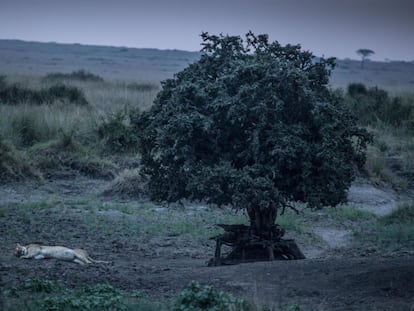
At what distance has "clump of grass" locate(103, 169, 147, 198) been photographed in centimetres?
1764

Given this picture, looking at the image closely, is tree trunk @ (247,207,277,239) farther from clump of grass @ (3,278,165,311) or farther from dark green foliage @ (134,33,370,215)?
clump of grass @ (3,278,165,311)

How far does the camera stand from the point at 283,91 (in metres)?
9.92

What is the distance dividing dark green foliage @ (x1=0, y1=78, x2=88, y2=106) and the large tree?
19.8 meters

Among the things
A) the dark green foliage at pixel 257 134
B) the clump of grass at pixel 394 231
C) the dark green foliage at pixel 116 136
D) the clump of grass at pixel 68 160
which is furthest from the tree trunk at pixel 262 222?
the dark green foliage at pixel 116 136

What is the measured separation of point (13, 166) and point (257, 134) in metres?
10.4

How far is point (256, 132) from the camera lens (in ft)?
31.6

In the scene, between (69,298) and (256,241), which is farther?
(256,241)

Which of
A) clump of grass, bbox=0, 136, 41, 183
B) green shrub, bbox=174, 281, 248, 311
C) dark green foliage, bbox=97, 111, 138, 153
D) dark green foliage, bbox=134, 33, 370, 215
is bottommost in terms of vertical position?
clump of grass, bbox=0, 136, 41, 183

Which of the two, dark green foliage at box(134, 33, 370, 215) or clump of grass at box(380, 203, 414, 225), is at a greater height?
dark green foliage at box(134, 33, 370, 215)

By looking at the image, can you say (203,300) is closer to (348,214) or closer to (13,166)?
(348,214)

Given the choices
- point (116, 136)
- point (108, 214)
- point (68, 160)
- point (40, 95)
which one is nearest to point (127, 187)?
point (108, 214)

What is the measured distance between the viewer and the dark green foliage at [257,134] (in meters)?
9.60

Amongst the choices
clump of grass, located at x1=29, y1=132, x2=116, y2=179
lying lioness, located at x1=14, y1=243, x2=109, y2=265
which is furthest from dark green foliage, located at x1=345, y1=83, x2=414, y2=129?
lying lioness, located at x1=14, y1=243, x2=109, y2=265

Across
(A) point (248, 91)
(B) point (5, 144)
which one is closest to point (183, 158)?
(A) point (248, 91)
